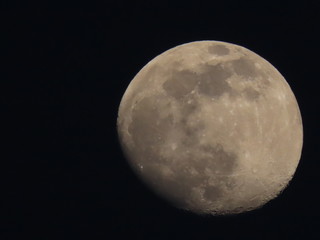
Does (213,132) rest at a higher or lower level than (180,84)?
lower

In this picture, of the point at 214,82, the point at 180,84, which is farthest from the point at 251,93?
the point at 180,84

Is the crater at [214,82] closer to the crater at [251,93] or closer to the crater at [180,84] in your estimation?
the crater at [180,84]

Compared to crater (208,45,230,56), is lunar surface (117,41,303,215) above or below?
below

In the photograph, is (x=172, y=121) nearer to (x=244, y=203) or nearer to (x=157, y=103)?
(x=157, y=103)

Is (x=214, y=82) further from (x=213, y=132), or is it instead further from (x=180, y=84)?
(x=213, y=132)

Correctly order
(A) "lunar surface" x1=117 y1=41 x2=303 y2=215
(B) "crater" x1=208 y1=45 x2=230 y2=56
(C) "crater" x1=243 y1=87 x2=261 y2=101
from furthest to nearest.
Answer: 1. (B) "crater" x1=208 y1=45 x2=230 y2=56
2. (C) "crater" x1=243 y1=87 x2=261 y2=101
3. (A) "lunar surface" x1=117 y1=41 x2=303 y2=215

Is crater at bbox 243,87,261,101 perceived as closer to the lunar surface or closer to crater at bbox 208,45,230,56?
the lunar surface

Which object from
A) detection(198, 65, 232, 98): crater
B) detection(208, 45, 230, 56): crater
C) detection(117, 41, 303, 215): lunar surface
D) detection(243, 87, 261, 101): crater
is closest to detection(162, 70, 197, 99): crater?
detection(117, 41, 303, 215): lunar surface
